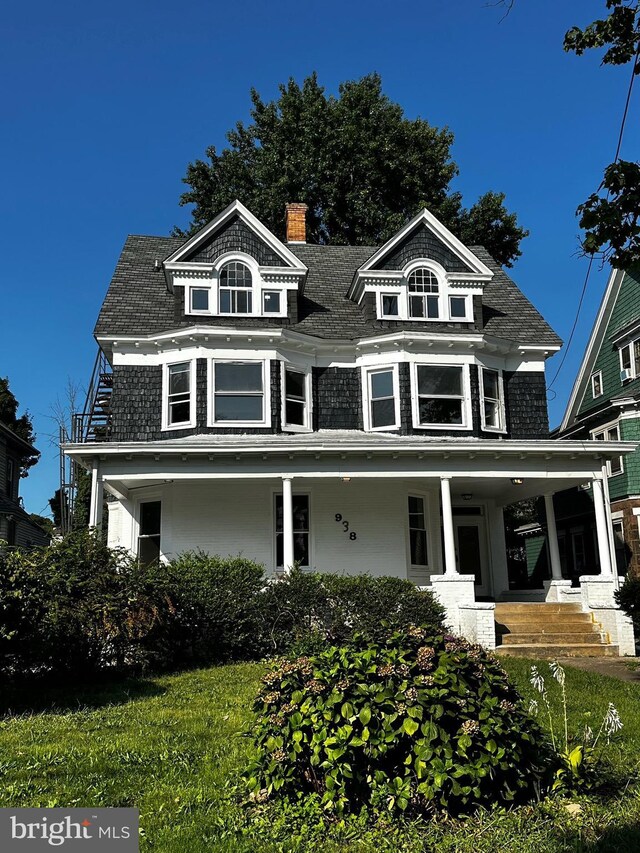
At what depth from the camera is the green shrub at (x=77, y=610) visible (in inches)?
370

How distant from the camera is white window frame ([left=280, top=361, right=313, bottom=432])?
18234 millimetres

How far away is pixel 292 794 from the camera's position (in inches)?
203

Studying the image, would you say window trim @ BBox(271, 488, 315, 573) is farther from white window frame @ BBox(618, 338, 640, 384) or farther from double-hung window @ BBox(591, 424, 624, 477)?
white window frame @ BBox(618, 338, 640, 384)

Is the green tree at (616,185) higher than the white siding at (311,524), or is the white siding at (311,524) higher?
the green tree at (616,185)

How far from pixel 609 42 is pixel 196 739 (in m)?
7.83

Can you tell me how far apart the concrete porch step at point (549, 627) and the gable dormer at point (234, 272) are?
9.23 metres

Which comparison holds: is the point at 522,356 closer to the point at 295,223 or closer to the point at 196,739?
the point at 295,223

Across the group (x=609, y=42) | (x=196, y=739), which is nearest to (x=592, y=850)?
(x=196, y=739)

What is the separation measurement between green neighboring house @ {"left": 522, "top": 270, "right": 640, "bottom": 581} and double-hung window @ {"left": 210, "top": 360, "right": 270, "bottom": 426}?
10.8 meters

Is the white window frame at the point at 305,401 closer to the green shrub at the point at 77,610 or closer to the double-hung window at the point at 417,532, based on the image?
the double-hung window at the point at 417,532

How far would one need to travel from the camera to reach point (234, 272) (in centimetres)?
1934

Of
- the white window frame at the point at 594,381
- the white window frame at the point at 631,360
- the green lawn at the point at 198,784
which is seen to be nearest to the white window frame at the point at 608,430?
the white window frame at the point at 631,360

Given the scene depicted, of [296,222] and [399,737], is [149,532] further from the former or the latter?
A: [399,737]

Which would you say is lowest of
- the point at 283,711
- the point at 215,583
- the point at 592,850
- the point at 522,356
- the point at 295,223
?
the point at 592,850
